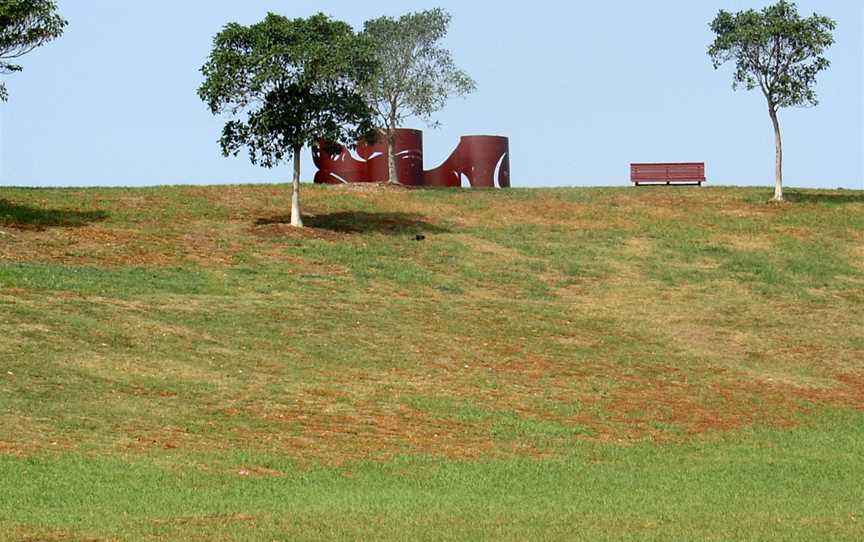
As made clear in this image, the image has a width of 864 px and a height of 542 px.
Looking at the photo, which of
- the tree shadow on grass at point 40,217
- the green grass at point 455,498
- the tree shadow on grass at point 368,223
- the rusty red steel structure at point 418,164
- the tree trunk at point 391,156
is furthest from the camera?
the rusty red steel structure at point 418,164

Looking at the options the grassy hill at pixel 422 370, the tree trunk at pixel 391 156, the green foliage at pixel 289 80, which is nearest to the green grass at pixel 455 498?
the grassy hill at pixel 422 370

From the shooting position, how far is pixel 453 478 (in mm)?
19859

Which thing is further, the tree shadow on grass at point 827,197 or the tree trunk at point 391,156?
the tree trunk at point 391,156

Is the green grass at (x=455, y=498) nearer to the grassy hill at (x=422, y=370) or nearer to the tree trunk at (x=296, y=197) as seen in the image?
the grassy hill at (x=422, y=370)

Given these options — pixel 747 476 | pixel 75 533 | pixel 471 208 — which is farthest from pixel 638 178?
pixel 75 533

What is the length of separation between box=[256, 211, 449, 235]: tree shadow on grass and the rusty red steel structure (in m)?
14.8

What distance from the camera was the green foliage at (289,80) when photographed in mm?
47375

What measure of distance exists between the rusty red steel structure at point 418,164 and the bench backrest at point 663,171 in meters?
7.46

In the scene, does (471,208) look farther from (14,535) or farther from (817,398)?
Answer: (14,535)

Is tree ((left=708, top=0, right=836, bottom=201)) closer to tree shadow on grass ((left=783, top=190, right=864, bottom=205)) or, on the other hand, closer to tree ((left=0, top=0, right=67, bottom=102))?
tree shadow on grass ((left=783, top=190, right=864, bottom=205))

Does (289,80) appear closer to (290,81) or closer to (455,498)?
(290,81)

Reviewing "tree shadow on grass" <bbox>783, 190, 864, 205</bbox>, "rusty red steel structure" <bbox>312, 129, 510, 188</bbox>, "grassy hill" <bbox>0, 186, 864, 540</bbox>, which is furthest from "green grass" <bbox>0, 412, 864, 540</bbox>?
"rusty red steel structure" <bbox>312, 129, 510, 188</bbox>

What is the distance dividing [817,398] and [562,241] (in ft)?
73.5

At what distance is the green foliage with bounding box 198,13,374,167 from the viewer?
47.4 m
